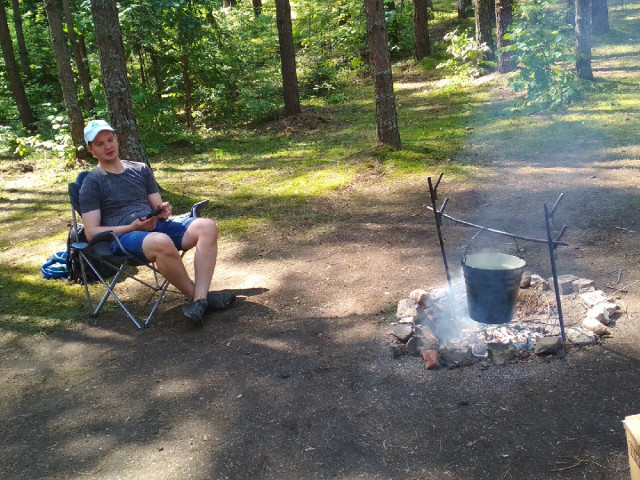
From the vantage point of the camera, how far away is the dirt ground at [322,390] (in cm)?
245

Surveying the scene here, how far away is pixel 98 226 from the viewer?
13.3 ft

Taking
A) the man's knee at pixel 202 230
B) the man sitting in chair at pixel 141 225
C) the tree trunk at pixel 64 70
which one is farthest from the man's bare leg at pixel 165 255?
the tree trunk at pixel 64 70

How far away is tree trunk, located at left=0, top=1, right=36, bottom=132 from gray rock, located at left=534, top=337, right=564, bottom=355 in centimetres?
1247

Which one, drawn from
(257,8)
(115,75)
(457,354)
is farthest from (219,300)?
(257,8)

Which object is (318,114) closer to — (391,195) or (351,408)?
(391,195)

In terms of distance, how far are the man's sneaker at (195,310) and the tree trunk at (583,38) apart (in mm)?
7483

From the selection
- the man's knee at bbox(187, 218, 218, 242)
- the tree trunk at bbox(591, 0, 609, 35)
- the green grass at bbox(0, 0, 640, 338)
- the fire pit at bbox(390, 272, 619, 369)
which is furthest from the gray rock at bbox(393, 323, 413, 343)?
the tree trunk at bbox(591, 0, 609, 35)

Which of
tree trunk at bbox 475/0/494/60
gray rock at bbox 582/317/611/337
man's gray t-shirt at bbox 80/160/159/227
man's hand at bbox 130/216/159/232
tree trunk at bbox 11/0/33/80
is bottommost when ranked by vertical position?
gray rock at bbox 582/317/611/337

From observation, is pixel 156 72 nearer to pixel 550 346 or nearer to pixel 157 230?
pixel 157 230

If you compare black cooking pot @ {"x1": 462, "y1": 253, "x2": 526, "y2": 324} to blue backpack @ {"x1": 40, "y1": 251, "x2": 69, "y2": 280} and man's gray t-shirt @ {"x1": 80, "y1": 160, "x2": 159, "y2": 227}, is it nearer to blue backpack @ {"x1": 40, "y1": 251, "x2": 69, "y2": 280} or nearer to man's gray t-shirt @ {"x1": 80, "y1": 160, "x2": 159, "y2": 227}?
man's gray t-shirt @ {"x1": 80, "y1": 160, "x2": 159, "y2": 227}

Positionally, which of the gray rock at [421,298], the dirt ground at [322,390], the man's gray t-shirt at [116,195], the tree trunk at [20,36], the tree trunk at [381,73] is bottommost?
the dirt ground at [322,390]

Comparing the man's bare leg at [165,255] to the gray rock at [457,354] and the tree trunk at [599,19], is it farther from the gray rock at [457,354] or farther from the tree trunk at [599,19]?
the tree trunk at [599,19]

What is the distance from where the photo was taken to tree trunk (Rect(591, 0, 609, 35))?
13477 mm

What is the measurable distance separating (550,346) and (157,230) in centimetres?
279
